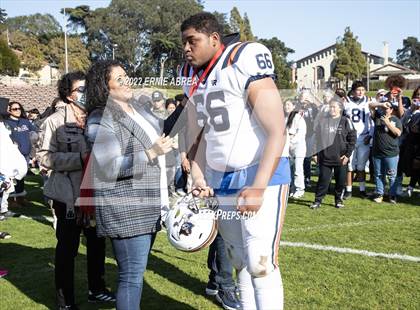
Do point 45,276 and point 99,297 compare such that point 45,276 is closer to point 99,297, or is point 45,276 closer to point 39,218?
point 99,297

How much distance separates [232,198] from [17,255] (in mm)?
4122

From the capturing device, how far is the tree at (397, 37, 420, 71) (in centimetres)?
16338

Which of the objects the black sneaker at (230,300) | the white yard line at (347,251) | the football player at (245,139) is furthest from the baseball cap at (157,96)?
the football player at (245,139)

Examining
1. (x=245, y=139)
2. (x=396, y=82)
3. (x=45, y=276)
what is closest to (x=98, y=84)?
(x=245, y=139)

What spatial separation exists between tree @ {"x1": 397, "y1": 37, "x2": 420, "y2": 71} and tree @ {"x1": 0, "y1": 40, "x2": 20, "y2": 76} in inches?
5599

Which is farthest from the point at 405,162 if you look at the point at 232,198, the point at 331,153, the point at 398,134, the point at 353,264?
the point at 232,198

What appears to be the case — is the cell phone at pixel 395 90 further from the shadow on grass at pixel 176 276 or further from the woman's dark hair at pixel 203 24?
the woman's dark hair at pixel 203 24

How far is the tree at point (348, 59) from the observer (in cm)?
7162

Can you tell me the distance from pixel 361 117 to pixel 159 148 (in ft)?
24.6

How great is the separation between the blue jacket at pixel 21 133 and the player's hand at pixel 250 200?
7941mm

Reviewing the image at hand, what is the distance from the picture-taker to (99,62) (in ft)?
10.9

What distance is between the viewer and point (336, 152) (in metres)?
8.40

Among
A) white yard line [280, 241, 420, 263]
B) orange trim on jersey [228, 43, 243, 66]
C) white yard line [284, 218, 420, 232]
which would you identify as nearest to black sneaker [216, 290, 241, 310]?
white yard line [280, 241, 420, 263]

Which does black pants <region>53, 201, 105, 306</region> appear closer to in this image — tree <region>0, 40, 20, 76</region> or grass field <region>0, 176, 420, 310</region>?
grass field <region>0, 176, 420, 310</region>
